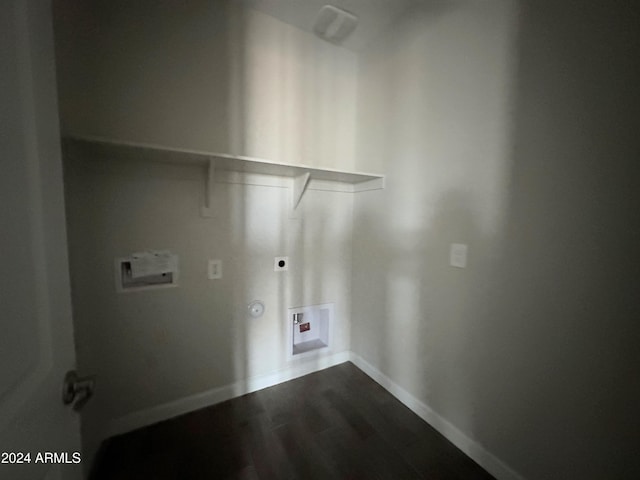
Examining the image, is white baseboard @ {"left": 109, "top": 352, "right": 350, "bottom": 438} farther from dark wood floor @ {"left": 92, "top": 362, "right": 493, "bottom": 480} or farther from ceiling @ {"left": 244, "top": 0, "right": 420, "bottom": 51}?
ceiling @ {"left": 244, "top": 0, "right": 420, "bottom": 51}

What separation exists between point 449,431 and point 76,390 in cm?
177

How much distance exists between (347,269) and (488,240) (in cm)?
113

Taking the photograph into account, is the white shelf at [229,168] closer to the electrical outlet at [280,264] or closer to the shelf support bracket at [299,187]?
the shelf support bracket at [299,187]

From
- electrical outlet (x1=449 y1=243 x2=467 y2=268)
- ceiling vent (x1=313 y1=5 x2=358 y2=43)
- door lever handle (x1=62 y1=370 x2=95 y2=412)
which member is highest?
ceiling vent (x1=313 y1=5 x2=358 y2=43)

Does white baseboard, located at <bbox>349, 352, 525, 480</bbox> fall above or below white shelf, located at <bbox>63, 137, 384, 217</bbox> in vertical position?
below

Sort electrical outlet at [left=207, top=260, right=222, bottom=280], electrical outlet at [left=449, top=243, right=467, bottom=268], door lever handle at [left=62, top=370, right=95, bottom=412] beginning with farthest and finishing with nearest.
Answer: electrical outlet at [left=207, top=260, right=222, bottom=280] → electrical outlet at [left=449, top=243, right=467, bottom=268] → door lever handle at [left=62, top=370, right=95, bottom=412]

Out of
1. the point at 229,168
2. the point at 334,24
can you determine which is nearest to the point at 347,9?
the point at 334,24

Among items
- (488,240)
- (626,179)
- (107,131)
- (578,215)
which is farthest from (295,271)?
(626,179)

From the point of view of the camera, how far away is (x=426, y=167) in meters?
1.53

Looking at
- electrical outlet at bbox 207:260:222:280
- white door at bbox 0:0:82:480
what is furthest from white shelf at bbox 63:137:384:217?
white door at bbox 0:0:82:480

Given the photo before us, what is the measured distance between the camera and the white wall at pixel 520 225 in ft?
2.94

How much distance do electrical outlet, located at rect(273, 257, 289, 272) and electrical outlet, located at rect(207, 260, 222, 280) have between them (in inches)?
15.0

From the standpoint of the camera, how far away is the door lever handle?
58 cm

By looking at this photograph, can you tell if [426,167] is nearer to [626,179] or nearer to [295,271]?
[626,179]
